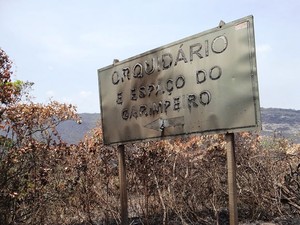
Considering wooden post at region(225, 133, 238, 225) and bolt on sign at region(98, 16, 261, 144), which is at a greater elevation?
bolt on sign at region(98, 16, 261, 144)

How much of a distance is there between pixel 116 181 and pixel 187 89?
4.51 m

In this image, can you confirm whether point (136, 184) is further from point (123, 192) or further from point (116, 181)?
point (123, 192)

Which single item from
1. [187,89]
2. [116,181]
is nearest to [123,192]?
[187,89]

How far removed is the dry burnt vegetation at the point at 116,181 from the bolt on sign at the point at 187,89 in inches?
88.0

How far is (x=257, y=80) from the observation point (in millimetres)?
4242

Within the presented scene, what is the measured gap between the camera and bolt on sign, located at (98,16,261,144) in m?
4.33

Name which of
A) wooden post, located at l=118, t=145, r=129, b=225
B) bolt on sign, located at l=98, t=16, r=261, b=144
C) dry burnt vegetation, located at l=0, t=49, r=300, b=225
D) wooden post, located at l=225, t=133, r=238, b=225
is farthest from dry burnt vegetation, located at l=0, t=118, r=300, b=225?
wooden post, located at l=225, t=133, r=238, b=225

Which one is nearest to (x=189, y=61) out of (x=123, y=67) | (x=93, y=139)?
(x=123, y=67)

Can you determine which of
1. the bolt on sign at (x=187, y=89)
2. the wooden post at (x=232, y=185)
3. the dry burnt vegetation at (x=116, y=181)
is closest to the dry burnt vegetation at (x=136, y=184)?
the dry burnt vegetation at (x=116, y=181)

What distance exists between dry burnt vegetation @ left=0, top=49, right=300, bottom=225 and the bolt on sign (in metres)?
2.24

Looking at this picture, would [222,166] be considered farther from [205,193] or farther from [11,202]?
[11,202]

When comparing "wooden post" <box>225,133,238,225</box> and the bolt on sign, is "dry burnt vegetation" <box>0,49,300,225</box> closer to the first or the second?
the bolt on sign

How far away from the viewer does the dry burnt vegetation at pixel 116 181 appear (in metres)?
7.67

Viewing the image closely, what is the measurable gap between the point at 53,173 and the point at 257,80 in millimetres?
5283
